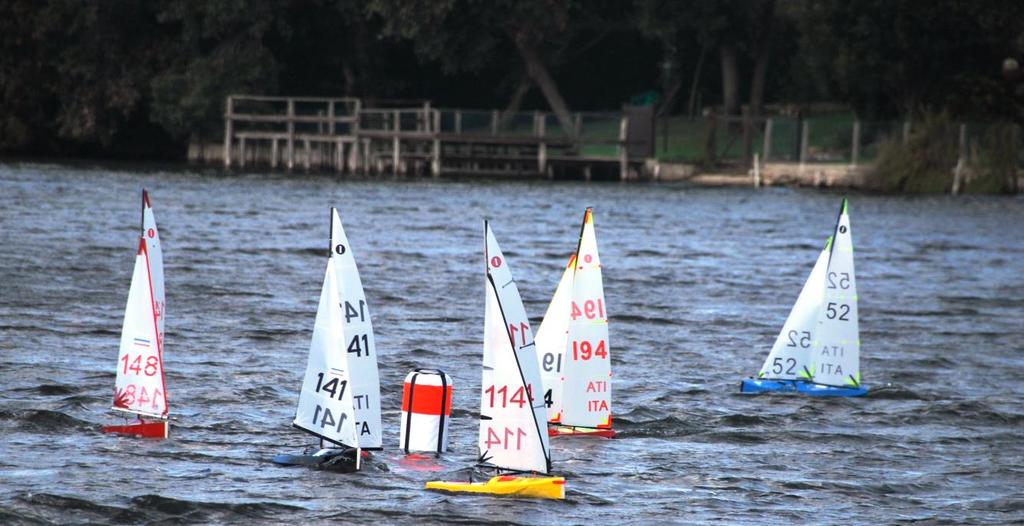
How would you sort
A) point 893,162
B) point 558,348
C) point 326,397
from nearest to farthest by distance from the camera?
1. point 326,397
2. point 558,348
3. point 893,162

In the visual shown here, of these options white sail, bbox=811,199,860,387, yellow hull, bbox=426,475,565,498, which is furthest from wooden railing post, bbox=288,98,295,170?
yellow hull, bbox=426,475,565,498

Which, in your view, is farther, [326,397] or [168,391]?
[168,391]

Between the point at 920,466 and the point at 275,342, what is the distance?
33.6 feet

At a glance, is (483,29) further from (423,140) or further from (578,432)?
(578,432)

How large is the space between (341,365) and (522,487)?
1.82 metres

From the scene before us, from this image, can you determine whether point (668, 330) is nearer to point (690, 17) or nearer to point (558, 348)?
point (558, 348)

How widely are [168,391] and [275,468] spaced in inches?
166

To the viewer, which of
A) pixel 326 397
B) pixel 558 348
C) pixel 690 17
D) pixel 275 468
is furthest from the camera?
pixel 690 17

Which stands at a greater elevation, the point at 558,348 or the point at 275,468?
the point at 558,348

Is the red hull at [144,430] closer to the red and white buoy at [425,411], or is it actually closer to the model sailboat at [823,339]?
the red and white buoy at [425,411]

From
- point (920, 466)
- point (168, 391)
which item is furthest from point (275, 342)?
point (920, 466)

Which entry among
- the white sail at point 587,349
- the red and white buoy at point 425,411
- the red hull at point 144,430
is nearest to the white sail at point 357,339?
the red and white buoy at point 425,411

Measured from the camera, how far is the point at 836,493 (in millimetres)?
16109

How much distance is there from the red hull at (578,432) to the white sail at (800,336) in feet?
13.6
